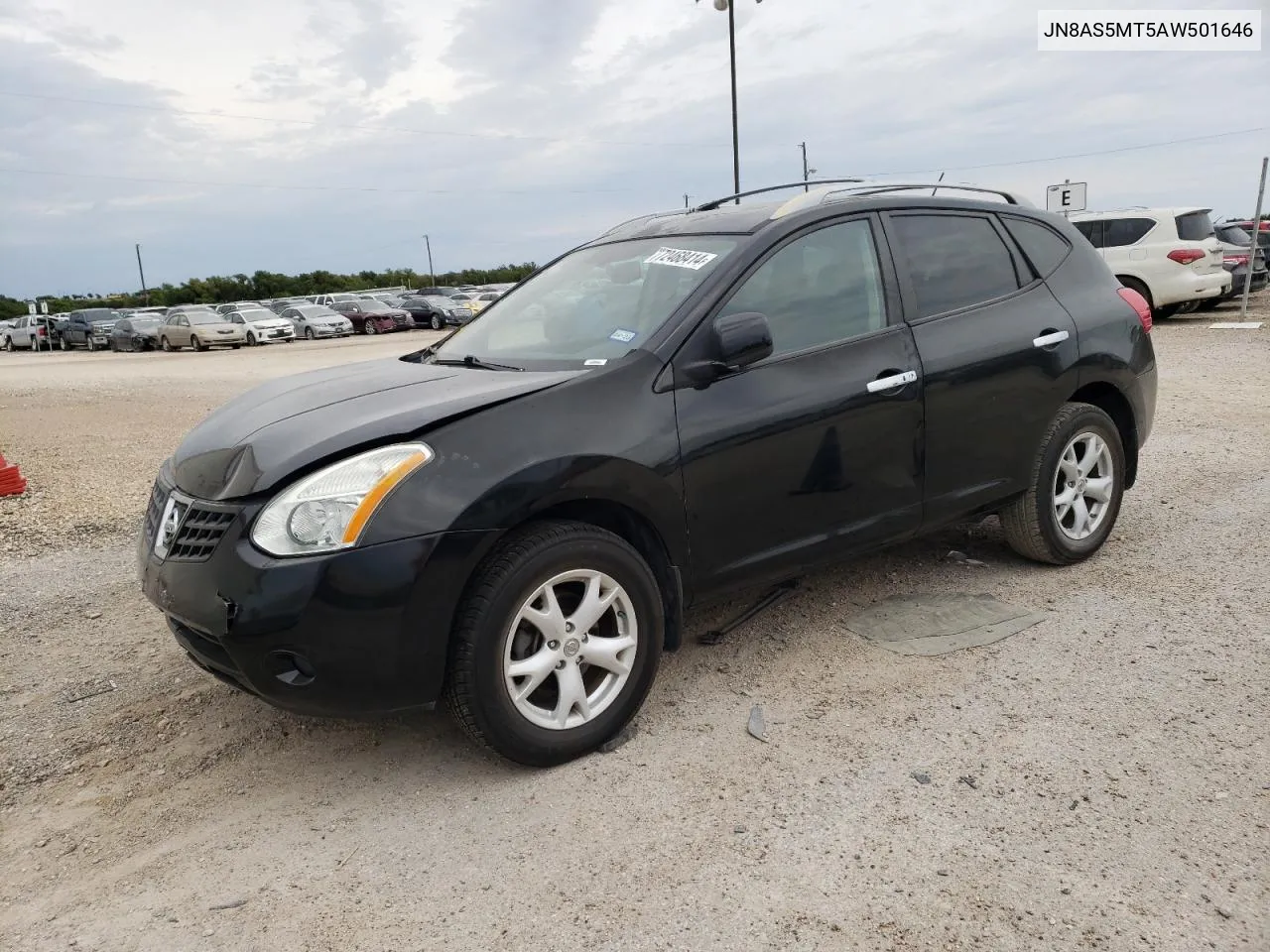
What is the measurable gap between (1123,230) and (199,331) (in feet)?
86.7

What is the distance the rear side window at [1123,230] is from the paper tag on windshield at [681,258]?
1498 cm

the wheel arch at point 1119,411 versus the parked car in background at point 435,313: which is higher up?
the parked car in background at point 435,313

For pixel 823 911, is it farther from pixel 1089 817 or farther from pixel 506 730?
pixel 506 730

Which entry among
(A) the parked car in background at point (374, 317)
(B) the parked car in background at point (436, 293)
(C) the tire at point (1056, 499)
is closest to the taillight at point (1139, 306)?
(C) the tire at point (1056, 499)

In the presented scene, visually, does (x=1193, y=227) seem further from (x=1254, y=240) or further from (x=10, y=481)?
(x=10, y=481)

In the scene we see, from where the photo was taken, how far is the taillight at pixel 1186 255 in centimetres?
1599

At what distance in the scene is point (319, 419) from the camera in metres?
3.13

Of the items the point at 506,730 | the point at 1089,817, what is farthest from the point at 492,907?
the point at 1089,817

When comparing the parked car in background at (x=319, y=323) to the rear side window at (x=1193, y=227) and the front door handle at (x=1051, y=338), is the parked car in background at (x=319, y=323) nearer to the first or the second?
the rear side window at (x=1193, y=227)

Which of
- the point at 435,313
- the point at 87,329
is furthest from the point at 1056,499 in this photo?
the point at 87,329

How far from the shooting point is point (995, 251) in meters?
4.41

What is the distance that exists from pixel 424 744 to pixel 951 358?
251cm

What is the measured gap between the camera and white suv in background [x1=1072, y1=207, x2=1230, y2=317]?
16016 mm

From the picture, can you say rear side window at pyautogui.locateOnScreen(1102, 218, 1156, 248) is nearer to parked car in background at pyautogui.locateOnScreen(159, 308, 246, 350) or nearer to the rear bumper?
the rear bumper
